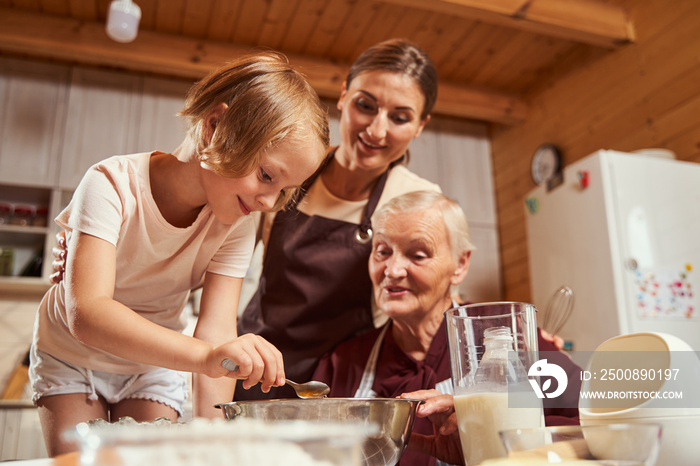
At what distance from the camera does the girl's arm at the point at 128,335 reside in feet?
2.39

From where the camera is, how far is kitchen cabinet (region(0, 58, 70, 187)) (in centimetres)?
345

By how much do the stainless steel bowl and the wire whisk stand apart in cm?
243

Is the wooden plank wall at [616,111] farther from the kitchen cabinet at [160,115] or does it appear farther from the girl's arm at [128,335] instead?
the girl's arm at [128,335]

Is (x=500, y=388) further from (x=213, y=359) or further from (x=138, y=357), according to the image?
(x=138, y=357)

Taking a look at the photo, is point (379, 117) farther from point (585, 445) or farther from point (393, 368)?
point (585, 445)

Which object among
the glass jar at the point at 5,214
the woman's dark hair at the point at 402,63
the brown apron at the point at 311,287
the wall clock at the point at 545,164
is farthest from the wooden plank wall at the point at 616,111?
the glass jar at the point at 5,214

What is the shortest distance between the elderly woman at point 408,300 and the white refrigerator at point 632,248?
1.56 meters

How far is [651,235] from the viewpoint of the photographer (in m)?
2.76

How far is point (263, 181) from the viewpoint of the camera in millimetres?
986

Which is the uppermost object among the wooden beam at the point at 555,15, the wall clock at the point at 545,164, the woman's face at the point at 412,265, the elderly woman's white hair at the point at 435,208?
the wooden beam at the point at 555,15

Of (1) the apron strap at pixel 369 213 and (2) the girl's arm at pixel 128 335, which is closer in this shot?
(2) the girl's arm at pixel 128 335

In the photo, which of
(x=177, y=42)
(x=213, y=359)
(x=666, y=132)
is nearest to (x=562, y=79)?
(x=666, y=132)

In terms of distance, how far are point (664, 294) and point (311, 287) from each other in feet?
6.26

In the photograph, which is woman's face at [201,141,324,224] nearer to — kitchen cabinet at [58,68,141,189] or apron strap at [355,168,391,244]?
apron strap at [355,168,391,244]
